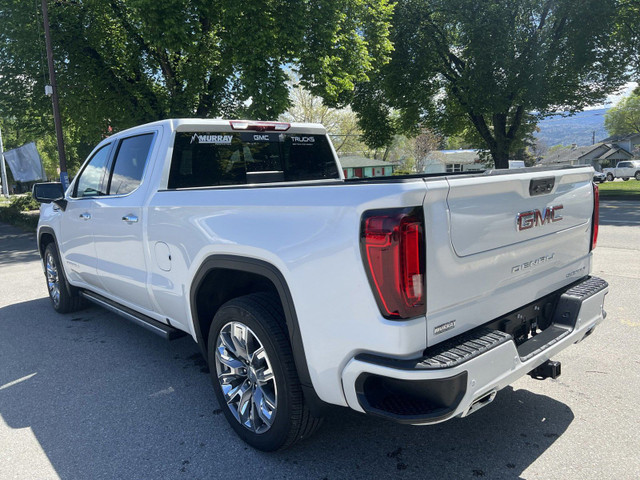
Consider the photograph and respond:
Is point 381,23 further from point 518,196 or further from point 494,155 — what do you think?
point 518,196

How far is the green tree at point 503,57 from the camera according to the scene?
20.0 metres

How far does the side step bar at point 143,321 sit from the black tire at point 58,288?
0.86 m

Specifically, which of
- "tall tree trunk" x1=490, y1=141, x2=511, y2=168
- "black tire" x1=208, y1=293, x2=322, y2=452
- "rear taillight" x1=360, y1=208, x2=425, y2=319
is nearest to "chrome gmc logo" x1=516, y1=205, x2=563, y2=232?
"rear taillight" x1=360, y1=208, x2=425, y2=319

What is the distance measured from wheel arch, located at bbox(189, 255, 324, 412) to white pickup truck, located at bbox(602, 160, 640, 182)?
170 ft

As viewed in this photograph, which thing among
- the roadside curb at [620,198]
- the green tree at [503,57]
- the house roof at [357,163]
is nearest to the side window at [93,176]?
the green tree at [503,57]

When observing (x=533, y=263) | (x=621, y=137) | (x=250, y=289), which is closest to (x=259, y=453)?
(x=250, y=289)

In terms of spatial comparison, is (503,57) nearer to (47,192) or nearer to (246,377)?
(47,192)

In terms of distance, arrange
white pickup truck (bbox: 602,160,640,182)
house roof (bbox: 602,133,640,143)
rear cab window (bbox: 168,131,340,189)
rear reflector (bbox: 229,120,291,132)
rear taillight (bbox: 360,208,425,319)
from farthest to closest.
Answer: house roof (bbox: 602,133,640,143) → white pickup truck (bbox: 602,160,640,182) → rear reflector (bbox: 229,120,291,132) → rear cab window (bbox: 168,131,340,189) → rear taillight (bbox: 360,208,425,319)

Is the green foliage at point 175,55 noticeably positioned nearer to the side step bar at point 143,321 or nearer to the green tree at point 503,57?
the green tree at point 503,57

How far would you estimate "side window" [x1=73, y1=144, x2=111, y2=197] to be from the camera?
4516 mm

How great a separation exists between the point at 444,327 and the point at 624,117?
9240 centimetres

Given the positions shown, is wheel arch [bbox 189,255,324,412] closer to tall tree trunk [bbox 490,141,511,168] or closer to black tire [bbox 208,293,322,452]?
black tire [bbox 208,293,322,452]

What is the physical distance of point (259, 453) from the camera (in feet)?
9.07

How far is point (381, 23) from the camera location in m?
17.8
